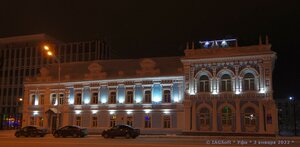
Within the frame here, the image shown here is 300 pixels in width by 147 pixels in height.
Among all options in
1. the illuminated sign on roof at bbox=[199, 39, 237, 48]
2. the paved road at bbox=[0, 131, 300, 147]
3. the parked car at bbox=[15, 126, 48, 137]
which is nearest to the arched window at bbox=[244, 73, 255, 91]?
the illuminated sign on roof at bbox=[199, 39, 237, 48]

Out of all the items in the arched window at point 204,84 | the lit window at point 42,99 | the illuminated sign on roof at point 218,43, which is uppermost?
the illuminated sign on roof at point 218,43

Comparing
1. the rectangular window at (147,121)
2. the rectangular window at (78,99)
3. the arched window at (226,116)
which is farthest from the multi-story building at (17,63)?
the arched window at (226,116)

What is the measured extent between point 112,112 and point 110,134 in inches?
498

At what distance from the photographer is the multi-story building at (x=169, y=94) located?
139 feet

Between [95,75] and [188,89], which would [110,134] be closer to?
[188,89]

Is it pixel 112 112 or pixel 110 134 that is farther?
pixel 112 112

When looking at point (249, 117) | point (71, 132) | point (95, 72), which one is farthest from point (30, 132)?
point (249, 117)

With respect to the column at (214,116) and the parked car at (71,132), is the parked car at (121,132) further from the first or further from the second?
the column at (214,116)

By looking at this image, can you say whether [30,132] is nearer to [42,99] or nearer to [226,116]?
[42,99]

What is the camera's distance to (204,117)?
44.4 metres

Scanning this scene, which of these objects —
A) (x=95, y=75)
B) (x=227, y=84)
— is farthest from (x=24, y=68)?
(x=227, y=84)

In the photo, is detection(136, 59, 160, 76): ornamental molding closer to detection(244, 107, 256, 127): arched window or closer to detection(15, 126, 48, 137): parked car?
detection(244, 107, 256, 127): arched window

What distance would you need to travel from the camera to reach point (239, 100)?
4266 centimetres

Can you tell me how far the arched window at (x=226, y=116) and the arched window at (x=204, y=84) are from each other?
3.45 meters
